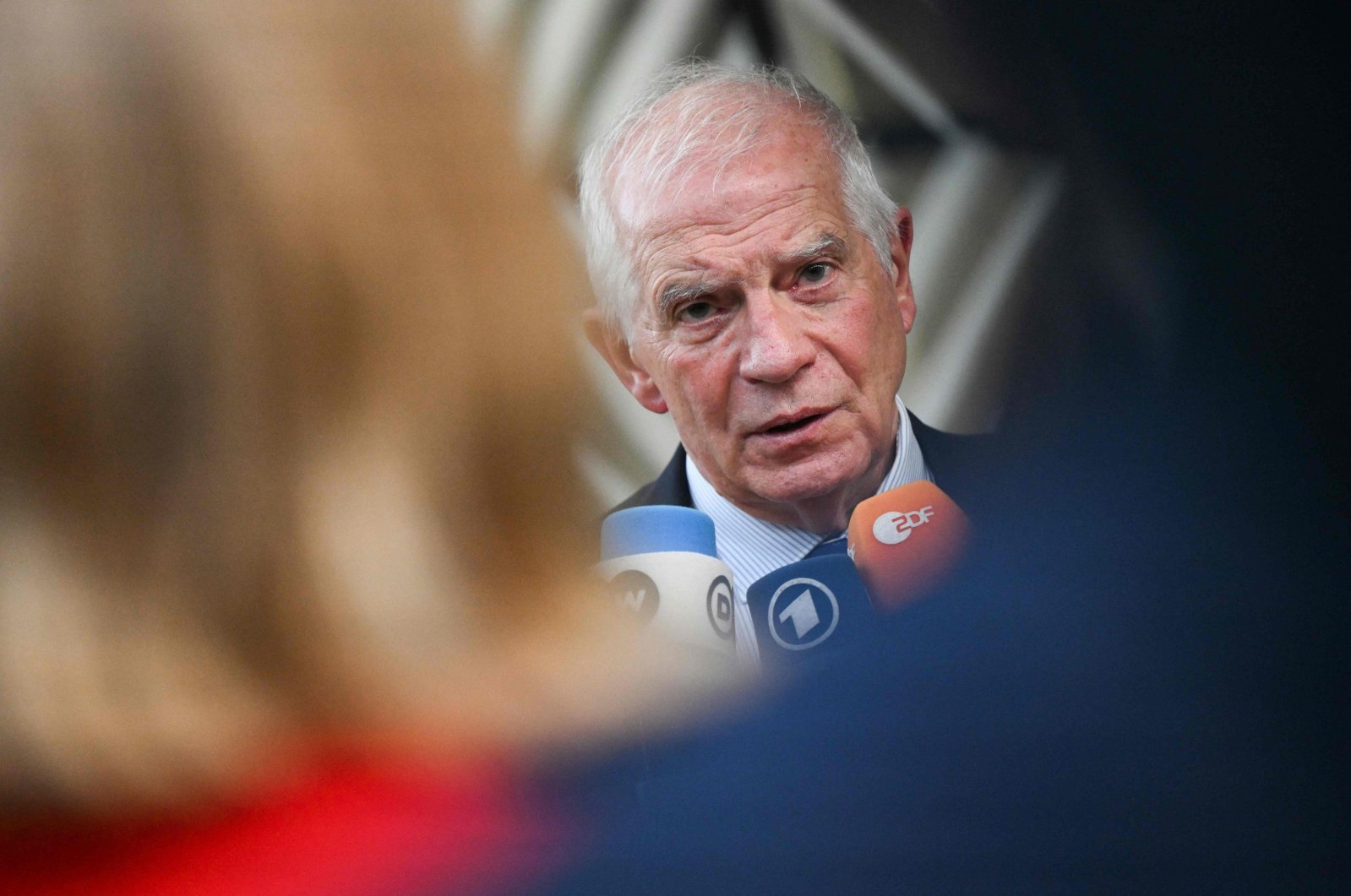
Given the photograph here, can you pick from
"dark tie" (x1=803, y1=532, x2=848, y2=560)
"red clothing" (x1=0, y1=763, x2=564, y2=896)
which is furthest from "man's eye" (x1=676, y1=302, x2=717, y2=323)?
"red clothing" (x1=0, y1=763, x2=564, y2=896)

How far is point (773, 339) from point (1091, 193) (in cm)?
32

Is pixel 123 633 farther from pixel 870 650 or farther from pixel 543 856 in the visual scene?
pixel 870 650

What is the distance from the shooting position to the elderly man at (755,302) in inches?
38.2

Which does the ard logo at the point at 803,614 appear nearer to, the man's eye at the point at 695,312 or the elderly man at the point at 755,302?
the elderly man at the point at 755,302

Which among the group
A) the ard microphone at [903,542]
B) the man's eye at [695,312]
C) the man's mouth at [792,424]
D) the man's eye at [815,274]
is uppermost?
the man's eye at [815,274]

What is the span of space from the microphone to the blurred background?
144 millimetres

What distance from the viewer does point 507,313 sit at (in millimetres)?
1026

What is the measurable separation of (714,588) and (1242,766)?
16.5 inches

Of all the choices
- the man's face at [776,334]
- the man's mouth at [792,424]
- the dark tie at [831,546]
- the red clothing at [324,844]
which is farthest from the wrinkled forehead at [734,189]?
the red clothing at [324,844]

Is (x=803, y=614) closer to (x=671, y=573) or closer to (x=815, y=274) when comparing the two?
(x=671, y=573)

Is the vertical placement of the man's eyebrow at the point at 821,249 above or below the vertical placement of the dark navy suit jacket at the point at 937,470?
above

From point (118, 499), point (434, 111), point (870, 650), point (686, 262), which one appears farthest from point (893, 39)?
point (118, 499)

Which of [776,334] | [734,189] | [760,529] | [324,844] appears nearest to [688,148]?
[734,189]

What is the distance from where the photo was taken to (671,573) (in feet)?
3.36
